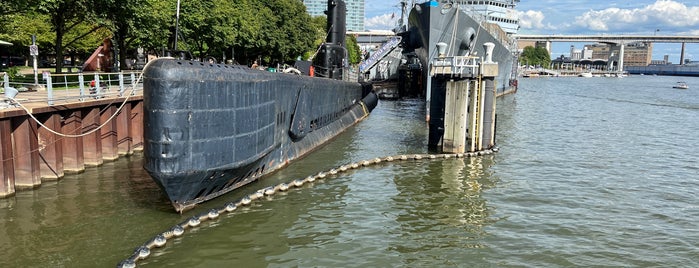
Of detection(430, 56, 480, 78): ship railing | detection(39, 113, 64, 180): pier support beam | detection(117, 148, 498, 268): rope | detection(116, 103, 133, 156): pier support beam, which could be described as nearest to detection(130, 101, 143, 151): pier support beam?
detection(116, 103, 133, 156): pier support beam

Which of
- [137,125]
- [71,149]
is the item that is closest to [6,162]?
[71,149]

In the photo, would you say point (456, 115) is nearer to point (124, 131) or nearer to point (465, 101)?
point (465, 101)

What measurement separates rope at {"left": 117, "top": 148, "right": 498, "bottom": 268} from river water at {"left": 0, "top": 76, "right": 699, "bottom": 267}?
0.17 meters

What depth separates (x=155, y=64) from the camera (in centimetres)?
1308

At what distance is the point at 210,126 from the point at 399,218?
5.75 meters

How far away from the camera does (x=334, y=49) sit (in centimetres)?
3509

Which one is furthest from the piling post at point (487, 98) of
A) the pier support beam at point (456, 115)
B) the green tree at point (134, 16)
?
the green tree at point (134, 16)

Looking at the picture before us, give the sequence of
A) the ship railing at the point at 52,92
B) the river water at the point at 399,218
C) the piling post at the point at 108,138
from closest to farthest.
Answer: the river water at the point at 399,218
the ship railing at the point at 52,92
the piling post at the point at 108,138

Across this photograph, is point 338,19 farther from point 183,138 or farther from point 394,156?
point 183,138

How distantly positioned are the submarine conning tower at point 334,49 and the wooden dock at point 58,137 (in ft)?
45.3

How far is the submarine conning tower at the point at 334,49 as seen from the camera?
1352 inches

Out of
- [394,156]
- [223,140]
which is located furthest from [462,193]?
[223,140]

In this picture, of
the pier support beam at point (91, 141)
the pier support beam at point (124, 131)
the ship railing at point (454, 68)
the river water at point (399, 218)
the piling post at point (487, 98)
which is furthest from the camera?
the piling post at point (487, 98)

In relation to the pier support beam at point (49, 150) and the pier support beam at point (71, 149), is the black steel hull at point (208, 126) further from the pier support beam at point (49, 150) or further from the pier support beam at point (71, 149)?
the pier support beam at point (71, 149)
